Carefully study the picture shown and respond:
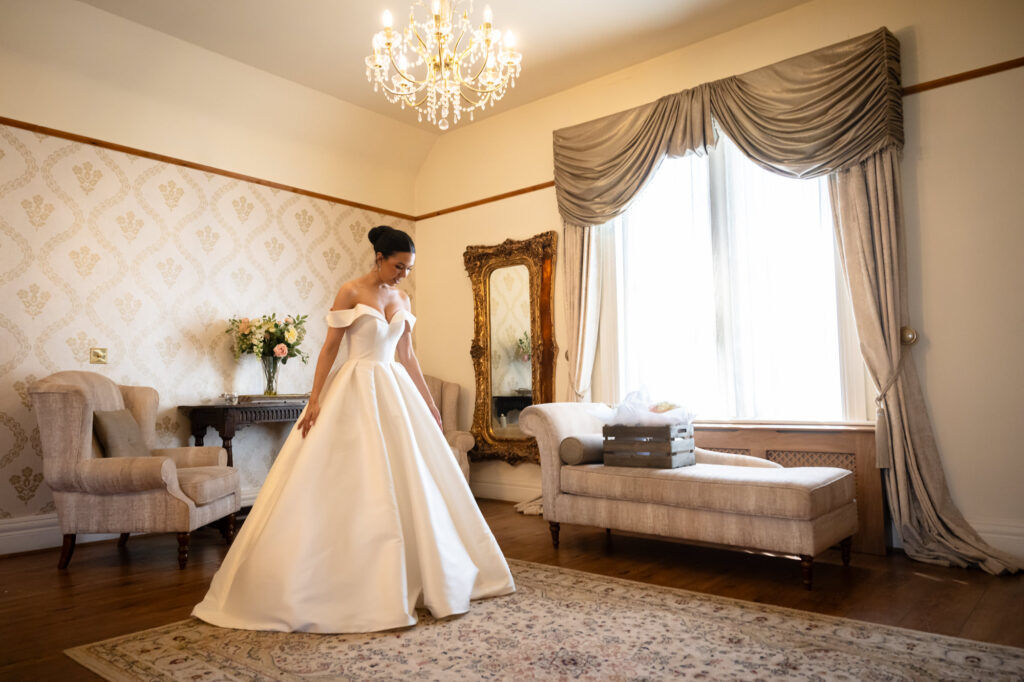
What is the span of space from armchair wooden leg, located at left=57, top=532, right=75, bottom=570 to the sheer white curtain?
3554mm

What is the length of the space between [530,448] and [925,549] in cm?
307

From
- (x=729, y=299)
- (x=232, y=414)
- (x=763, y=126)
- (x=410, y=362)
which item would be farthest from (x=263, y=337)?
(x=763, y=126)

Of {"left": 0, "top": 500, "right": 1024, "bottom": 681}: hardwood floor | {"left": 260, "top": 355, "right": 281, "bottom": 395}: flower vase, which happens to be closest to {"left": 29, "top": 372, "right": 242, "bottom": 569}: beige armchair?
{"left": 0, "top": 500, "right": 1024, "bottom": 681}: hardwood floor

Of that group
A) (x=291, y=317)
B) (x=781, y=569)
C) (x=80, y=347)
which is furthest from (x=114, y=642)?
(x=291, y=317)

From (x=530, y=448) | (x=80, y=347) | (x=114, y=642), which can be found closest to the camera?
(x=114, y=642)

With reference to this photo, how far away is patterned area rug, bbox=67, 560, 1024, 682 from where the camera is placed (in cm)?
231

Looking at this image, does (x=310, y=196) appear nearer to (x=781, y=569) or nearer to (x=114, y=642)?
(x=114, y=642)

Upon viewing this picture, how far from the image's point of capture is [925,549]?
382 centimetres

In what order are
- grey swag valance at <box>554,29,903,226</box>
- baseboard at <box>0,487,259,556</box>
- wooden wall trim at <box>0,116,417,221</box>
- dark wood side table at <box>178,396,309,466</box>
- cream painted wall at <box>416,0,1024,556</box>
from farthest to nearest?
1. dark wood side table at <box>178,396,309,466</box>
2. wooden wall trim at <box>0,116,417,221</box>
3. baseboard at <box>0,487,259,556</box>
4. grey swag valance at <box>554,29,903,226</box>
5. cream painted wall at <box>416,0,1024,556</box>

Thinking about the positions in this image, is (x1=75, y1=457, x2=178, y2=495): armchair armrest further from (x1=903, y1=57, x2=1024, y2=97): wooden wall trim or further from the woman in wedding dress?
(x1=903, y1=57, x2=1024, y2=97): wooden wall trim

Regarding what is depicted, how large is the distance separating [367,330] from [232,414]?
2352 mm

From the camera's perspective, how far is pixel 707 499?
11.9 feet

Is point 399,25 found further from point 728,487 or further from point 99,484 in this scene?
point 728,487

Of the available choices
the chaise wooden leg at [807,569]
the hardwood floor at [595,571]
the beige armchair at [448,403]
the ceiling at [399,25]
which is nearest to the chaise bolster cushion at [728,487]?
the chaise wooden leg at [807,569]
